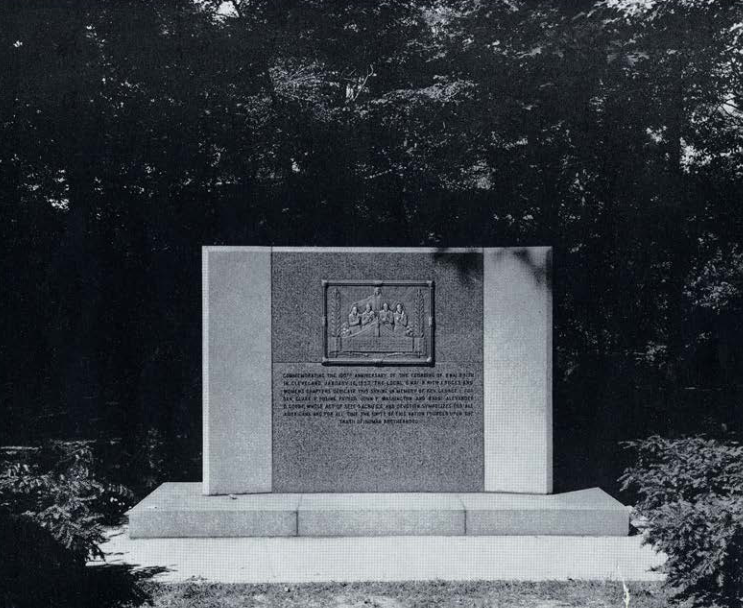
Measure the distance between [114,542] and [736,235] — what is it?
390 inches

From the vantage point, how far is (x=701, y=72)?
12.3 metres

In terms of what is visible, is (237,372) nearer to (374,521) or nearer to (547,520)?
(374,521)

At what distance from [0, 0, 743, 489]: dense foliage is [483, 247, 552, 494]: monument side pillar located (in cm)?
378

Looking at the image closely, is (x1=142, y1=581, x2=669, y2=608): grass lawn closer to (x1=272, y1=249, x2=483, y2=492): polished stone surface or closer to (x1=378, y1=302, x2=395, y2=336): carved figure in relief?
(x1=272, y1=249, x2=483, y2=492): polished stone surface

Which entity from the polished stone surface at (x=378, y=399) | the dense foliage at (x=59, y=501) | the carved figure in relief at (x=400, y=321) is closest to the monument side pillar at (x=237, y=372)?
the polished stone surface at (x=378, y=399)

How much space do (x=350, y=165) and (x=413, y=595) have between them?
8.27 m

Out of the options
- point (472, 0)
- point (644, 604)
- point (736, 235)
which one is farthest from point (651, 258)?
point (644, 604)

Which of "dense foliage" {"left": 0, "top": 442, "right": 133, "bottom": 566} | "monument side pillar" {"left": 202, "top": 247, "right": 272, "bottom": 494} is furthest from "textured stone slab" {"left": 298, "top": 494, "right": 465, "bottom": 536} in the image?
"dense foliage" {"left": 0, "top": 442, "right": 133, "bottom": 566}

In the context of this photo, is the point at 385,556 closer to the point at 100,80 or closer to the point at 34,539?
the point at 34,539

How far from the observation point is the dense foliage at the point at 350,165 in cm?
1214

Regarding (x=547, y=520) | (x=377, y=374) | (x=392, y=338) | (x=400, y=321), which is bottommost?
(x=547, y=520)

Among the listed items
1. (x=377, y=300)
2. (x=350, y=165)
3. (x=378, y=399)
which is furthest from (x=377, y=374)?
(x=350, y=165)

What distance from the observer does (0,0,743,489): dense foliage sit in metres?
12.1

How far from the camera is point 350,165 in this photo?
42.8ft
